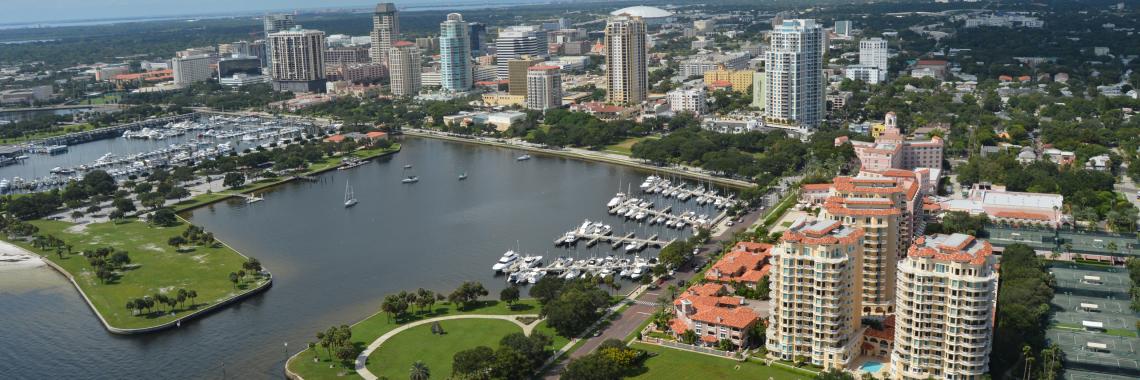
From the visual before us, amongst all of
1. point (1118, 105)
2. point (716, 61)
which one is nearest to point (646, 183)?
point (1118, 105)

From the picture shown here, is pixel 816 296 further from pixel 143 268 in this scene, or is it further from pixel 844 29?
pixel 844 29

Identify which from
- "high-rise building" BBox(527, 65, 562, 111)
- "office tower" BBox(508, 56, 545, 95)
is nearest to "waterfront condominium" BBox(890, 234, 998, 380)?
"high-rise building" BBox(527, 65, 562, 111)

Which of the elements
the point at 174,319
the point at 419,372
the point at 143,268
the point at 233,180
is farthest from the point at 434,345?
the point at 233,180

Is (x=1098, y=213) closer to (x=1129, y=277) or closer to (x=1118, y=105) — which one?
(x=1129, y=277)

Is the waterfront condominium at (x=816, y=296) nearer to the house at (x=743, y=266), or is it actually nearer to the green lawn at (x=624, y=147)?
the house at (x=743, y=266)

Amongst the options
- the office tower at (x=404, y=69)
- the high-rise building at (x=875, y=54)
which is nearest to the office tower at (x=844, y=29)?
the high-rise building at (x=875, y=54)

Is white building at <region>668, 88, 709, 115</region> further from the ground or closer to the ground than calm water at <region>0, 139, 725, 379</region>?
further from the ground

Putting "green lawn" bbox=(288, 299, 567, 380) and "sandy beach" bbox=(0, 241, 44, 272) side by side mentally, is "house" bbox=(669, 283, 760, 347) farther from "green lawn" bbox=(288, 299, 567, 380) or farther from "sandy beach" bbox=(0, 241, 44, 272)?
"sandy beach" bbox=(0, 241, 44, 272)
